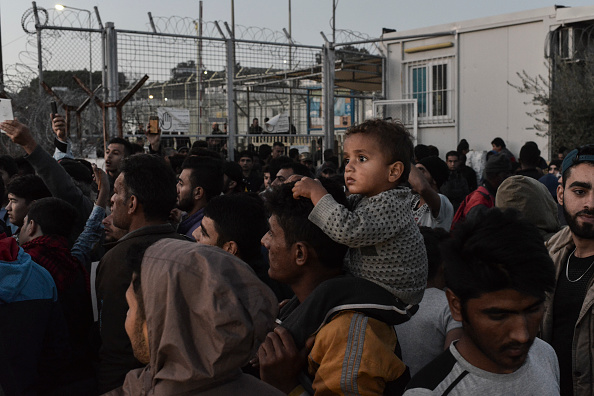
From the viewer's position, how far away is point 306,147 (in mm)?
12102

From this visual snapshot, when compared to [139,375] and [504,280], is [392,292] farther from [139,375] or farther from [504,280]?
[139,375]

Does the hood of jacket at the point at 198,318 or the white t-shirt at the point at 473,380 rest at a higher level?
the hood of jacket at the point at 198,318

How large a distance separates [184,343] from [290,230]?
36.3 inches

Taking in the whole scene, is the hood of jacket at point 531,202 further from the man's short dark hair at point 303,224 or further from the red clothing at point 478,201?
the man's short dark hair at point 303,224

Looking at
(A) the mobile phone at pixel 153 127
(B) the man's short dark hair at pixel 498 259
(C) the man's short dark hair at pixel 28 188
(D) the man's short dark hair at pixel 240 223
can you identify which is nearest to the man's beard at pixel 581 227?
(B) the man's short dark hair at pixel 498 259

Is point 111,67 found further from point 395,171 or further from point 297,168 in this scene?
point 395,171

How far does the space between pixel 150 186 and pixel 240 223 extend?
600mm

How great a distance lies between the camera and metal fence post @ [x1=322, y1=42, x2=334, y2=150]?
1204 cm

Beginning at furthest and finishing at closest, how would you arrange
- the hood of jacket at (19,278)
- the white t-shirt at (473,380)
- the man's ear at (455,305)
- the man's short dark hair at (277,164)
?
the man's short dark hair at (277,164), the hood of jacket at (19,278), the man's ear at (455,305), the white t-shirt at (473,380)

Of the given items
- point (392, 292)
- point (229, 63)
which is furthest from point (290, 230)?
point (229, 63)

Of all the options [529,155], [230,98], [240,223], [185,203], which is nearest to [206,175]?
[185,203]

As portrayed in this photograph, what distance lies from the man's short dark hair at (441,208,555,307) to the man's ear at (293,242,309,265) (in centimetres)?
71

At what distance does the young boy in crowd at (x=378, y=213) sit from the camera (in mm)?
2189

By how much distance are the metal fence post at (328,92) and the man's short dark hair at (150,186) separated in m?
9.03
